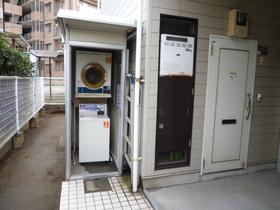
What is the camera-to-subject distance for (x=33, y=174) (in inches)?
136

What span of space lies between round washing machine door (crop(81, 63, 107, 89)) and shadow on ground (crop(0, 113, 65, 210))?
1626 millimetres

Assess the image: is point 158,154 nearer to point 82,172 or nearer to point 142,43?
point 82,172

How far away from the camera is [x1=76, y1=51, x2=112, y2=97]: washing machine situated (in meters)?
3.65

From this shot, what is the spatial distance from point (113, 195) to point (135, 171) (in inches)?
17.4

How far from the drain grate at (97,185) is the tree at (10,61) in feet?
11.4

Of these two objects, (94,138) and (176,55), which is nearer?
(176,55)

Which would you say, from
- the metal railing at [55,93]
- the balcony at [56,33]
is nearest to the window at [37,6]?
the balcony at [56,33]

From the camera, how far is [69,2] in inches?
742

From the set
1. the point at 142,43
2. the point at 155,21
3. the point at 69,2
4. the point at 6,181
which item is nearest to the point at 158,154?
the point at 142,43

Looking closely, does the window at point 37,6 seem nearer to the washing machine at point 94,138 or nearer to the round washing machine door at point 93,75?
the round washing machine door at point 93,75

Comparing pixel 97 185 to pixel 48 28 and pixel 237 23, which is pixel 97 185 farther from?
pixel 48 28

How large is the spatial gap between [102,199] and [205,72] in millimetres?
2297

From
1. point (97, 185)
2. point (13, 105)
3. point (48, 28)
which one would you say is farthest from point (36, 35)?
point (97, 185)

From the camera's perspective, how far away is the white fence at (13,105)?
3.88m
